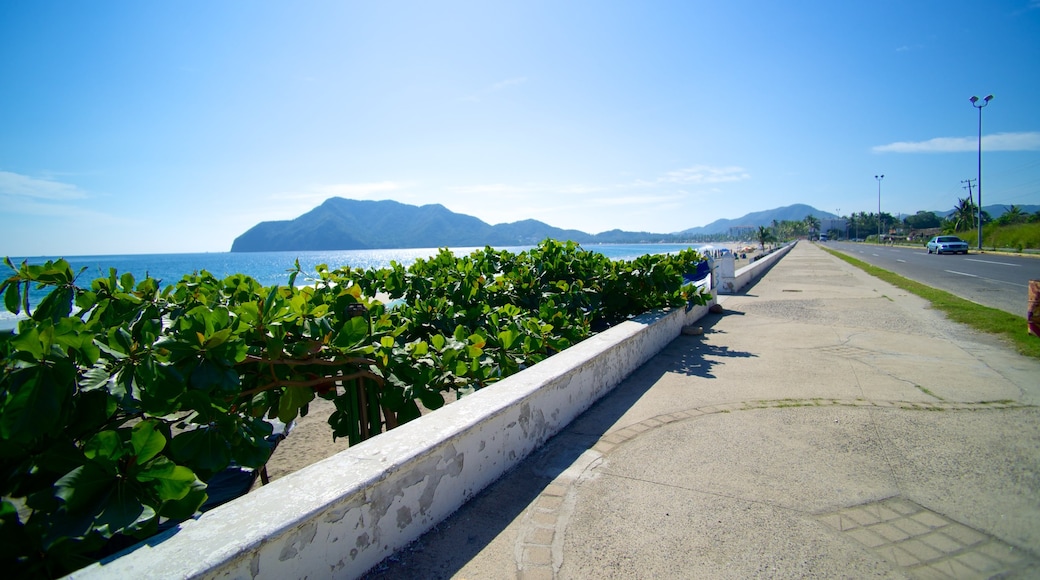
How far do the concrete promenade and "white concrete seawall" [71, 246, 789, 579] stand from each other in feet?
0.48

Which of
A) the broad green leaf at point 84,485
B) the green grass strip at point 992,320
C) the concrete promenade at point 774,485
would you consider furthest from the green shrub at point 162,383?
the green grass strip at point 992,320

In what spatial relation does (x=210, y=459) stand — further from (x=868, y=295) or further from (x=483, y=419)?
(x=868, y=295)

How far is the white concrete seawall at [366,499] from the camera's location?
1628mm

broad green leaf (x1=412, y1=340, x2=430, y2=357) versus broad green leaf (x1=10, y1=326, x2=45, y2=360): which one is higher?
broad green leaf (x1=10, y1=326, x2=45, y2=360)

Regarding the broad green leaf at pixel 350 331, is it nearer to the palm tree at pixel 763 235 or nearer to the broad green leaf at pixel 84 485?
the broad green leaf at pixel 84 485

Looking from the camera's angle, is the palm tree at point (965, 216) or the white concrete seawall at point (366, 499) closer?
the white concrete seawall at point (366, 499)

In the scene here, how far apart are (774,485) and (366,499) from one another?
227 cm

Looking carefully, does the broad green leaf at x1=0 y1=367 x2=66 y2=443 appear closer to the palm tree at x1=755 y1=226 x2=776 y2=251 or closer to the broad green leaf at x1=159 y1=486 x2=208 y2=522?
the broad green leaf at x1=159 y1=486 x2=208 y2=522

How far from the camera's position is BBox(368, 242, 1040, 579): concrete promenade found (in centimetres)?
224

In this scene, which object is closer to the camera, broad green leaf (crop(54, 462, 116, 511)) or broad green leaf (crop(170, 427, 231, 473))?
broad green leaf (crop(54, 462, 116, 511))

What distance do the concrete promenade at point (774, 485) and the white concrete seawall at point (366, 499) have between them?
15cm

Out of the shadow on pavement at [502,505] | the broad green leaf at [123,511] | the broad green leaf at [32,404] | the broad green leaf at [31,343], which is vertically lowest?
the shadow on pavement at [502,505]

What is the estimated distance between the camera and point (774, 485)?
2875 mm

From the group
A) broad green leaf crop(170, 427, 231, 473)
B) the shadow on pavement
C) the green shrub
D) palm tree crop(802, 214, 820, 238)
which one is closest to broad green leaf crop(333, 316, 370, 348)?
the green shrub
